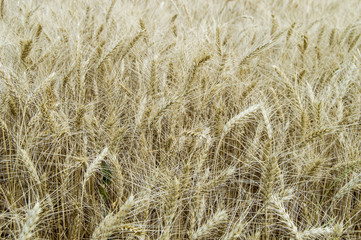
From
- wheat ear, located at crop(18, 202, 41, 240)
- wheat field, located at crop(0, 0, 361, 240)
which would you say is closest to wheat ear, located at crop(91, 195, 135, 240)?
wheat field, located at crop(0, 0, 361, 240)

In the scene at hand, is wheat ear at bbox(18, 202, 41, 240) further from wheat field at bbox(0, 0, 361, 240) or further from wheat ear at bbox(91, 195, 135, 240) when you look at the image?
wheat ear at bbox(91, 195, 135, 240)

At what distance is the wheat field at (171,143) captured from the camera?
1018 millimetres

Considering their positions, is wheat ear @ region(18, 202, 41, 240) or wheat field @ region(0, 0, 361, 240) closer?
wheat ear @ region(18, 202, 41, 240)

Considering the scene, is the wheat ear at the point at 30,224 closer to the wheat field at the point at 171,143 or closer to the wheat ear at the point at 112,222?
the wheat field at the point at 171,143

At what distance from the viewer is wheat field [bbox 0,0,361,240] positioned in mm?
1018

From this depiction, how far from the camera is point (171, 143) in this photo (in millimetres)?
1258

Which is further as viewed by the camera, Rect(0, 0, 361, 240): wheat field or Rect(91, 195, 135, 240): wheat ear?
Rect(0, 0, 361, 240): wheat field

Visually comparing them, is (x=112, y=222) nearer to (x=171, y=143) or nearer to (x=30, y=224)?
(x=30, y=224)

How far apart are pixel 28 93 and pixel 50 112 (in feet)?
0.85

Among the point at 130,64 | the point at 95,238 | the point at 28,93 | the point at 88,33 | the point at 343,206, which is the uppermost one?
the point at 88,33

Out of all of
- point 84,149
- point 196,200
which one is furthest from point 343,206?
point 84,149

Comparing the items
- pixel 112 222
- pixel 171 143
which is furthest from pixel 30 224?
pixel 171 143

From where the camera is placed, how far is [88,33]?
197 centimetres

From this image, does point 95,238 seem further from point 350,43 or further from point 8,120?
point 350,43
